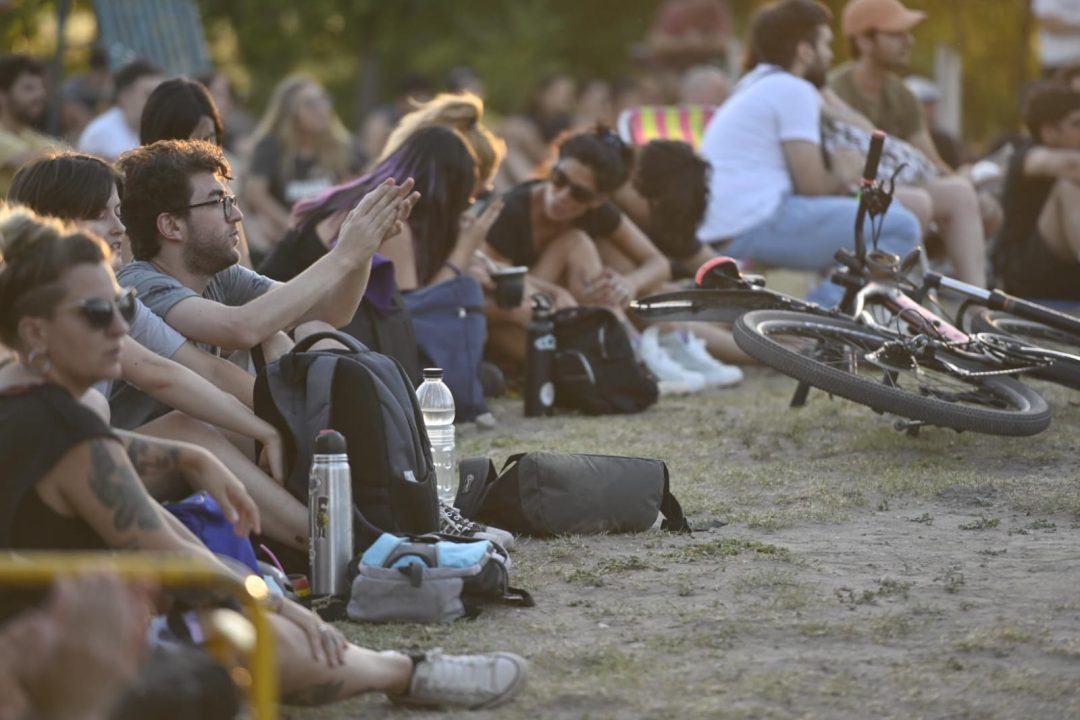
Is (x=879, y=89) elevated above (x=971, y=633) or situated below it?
above

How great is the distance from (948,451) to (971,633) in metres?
2.54

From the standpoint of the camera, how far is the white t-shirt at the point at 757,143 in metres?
8.99

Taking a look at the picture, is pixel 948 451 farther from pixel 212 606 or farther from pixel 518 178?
pixel 518 178

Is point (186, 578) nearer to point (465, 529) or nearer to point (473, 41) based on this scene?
point (465, 529)

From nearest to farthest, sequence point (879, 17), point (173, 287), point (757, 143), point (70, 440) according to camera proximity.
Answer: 1. point (70, 440)
2. point (173, 287)
3. point (757, 143)
4. point (879, 17)

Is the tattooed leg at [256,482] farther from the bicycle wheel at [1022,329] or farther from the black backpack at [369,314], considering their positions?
the bicycle wheel at [1022,329]

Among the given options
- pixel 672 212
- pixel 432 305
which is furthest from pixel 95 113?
pixel 432 305

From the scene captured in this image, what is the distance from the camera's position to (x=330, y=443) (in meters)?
4.22

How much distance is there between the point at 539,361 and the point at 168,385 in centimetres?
317

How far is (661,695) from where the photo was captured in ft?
11.4

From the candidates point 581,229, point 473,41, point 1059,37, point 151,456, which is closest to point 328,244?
point 581,229

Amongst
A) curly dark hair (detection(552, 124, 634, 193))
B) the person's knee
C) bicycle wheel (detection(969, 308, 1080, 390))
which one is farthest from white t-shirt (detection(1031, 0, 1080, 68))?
bicycle wheel (detection(969, 308, 1080, 390))

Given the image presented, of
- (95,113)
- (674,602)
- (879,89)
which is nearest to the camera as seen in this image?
(674,602)

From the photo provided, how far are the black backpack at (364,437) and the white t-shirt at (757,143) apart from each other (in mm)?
4978
